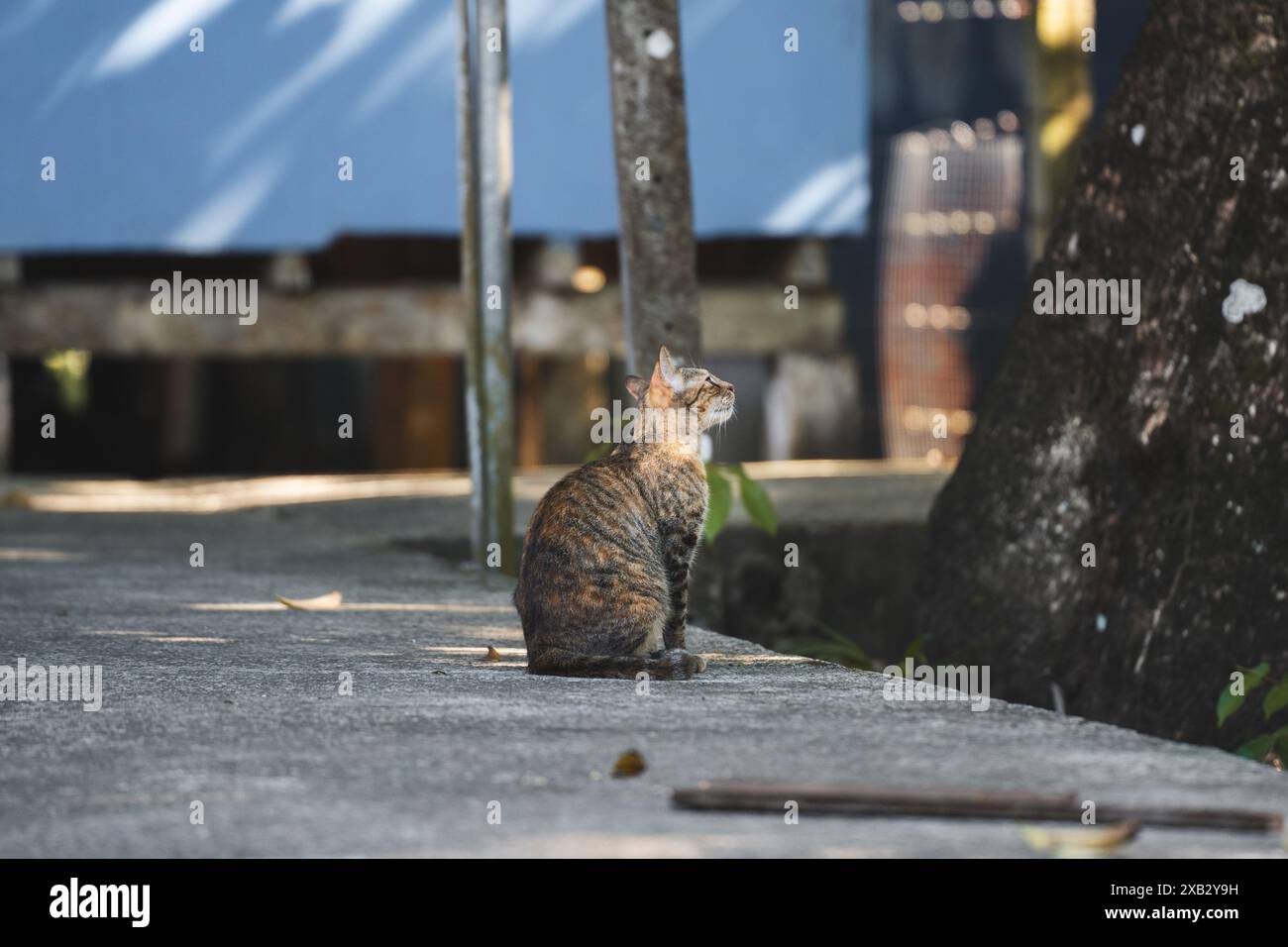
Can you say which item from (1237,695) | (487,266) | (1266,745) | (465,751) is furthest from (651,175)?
(465,751)

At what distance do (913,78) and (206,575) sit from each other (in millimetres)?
8261

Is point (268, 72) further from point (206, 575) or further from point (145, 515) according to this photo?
point (206, 575)

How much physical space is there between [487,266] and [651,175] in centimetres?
72

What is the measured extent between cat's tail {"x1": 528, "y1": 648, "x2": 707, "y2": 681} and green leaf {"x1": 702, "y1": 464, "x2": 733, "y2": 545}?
184 cm

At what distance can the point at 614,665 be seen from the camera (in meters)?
4.83

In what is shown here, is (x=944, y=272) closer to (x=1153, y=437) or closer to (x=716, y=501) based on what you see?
(x=716, y=501)

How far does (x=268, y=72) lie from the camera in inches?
492

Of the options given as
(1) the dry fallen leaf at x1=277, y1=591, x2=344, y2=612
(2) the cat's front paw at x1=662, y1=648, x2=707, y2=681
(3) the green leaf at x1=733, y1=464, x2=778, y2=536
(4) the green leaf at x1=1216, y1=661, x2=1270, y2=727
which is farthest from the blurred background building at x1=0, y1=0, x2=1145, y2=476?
(2) the cat's front paw at x1=662, y1=648, x2=707, y2=681

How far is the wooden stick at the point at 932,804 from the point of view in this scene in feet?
10.7

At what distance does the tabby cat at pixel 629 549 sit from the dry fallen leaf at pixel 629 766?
3.68 ft

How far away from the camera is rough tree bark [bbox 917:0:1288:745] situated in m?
5.59

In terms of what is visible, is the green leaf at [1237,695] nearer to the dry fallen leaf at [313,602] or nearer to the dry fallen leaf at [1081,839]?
the dry fallen leaf at [1081,839]

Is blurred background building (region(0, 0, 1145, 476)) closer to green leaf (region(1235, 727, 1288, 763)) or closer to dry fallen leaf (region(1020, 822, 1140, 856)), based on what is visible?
green leaf (region(1235, 727, 1288, 763))
